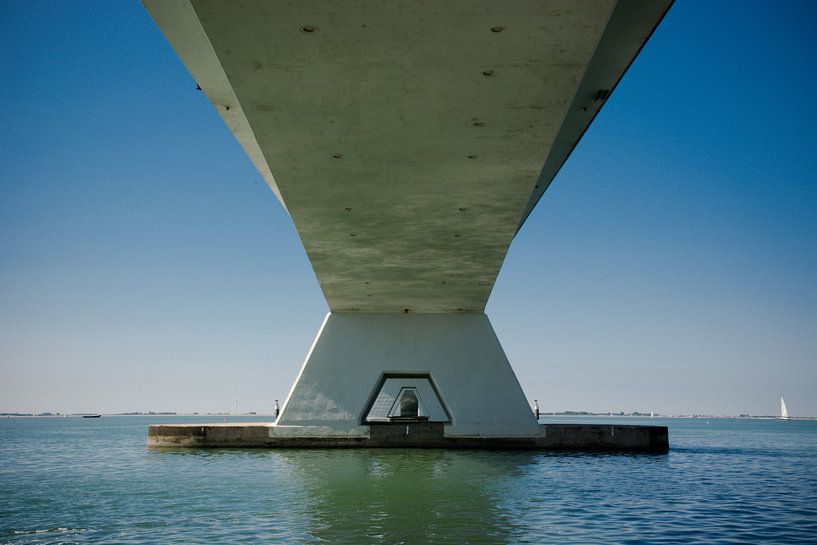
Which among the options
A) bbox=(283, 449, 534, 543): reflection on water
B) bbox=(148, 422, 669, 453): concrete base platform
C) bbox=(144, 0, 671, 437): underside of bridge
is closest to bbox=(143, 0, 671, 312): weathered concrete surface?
bbox=(144, 0, 671, 437): underside of bridge

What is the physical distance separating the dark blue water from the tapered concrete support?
3.06 metres

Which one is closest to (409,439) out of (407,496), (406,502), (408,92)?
(407,496)

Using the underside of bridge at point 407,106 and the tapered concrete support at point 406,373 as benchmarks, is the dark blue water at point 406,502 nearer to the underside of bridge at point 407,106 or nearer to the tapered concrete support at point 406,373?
the tapered concrete support at point 406,373

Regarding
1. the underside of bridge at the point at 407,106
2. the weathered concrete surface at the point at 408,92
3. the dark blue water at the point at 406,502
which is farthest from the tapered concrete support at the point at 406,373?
the weathered concrete surface at the point at 408,92

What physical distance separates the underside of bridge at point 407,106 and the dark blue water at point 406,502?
5.10m

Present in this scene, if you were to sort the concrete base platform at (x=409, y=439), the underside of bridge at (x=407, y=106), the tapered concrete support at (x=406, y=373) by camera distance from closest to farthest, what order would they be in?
the underside of bridge at (x=407, y=106), the concrete base platform at (x=409, y=439), the tapered concrete support at (x=406, y=373)

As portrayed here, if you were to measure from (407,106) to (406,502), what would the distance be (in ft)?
18.2

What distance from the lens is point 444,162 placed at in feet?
39.8

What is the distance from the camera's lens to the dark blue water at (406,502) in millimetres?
8141

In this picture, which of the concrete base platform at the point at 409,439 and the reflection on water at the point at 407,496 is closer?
the reflection on water at the point at 407,496

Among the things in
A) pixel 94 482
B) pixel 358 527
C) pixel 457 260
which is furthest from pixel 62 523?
pixel 457 260

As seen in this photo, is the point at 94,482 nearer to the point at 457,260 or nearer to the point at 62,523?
the point at 62,523

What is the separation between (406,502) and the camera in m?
10.3

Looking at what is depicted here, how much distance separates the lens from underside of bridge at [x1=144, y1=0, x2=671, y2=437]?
26.6ft
